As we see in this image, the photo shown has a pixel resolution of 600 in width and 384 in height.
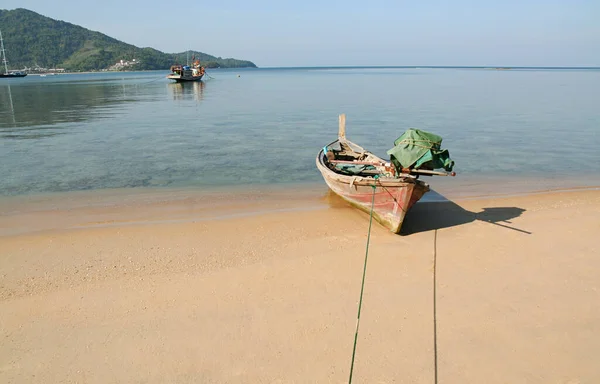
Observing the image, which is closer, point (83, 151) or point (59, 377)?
point (59, 377)

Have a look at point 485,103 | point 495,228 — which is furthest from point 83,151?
point 485,103

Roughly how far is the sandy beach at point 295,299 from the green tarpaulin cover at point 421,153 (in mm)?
1716

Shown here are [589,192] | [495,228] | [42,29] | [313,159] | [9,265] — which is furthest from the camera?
[42,29]

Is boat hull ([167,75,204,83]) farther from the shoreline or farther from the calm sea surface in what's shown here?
the shoreline

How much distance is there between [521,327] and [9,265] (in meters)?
9.22

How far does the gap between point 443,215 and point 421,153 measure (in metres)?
2.78

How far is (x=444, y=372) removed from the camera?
5.10m

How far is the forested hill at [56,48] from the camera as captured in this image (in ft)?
506

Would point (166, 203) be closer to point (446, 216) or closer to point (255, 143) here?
point (446, 216)

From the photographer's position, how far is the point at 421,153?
8.57 metres

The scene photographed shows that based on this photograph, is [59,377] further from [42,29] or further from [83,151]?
[42,29]

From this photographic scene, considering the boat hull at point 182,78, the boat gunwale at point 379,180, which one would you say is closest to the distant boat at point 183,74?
the boat hull at point 182,78

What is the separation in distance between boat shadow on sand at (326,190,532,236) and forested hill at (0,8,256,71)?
148 meters

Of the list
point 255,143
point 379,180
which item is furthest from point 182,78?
point 379,180
